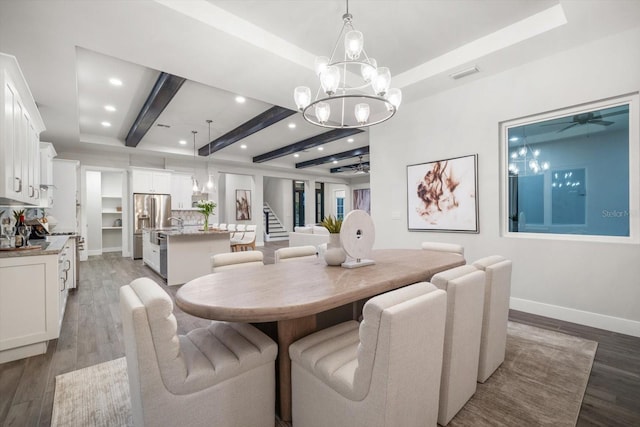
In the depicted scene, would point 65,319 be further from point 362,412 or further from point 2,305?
point 362,412

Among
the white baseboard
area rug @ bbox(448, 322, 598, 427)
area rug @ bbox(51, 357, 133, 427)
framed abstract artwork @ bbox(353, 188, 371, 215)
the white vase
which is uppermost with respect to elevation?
framed abstract artwork @ bbox(353, 188, 371, 215)

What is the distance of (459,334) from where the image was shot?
146 cm

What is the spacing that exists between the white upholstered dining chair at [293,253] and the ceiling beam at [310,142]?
390cm

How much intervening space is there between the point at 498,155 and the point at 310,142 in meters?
4.37

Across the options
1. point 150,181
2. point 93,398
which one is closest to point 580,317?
point 93,398

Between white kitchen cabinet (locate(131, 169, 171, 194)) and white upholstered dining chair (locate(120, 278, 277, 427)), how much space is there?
681 cm

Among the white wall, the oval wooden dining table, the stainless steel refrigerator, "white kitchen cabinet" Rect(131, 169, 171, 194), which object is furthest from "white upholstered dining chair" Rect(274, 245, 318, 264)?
"white kitchen cabinet" Rect(131, 169, 171, 194)

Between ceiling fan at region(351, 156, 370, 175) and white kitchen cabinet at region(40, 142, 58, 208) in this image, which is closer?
white kitchen cabinet at region(40, 142, 58, 208)

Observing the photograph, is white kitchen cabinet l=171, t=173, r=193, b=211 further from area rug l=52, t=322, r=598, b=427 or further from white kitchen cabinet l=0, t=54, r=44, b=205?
area rug l=52, t=322, r=598, b=427

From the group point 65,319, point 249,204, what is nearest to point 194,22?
point 65,319

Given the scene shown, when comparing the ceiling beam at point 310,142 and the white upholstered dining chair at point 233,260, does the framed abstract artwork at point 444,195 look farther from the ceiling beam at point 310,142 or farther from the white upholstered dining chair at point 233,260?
the white upholstered dining chair at point 233,260

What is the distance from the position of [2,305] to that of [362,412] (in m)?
2.82

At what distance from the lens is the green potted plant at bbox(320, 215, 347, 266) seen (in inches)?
78.7

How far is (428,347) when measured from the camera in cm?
118
